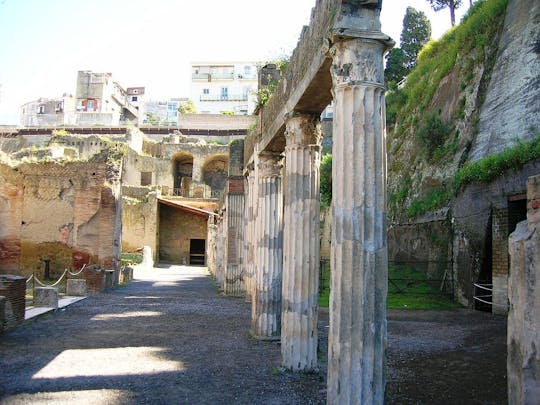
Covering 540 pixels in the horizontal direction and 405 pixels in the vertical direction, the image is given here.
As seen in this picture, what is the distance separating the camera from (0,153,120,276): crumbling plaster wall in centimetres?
1683

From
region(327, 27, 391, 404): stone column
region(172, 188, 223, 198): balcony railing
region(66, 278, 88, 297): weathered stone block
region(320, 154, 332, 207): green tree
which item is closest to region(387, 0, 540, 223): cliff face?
region(320, 154, 332, 207): green tree

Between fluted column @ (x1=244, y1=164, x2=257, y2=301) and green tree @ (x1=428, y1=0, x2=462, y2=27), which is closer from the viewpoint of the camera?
fluted column @ (x1=244, y1=164, x2=257, y2=301)

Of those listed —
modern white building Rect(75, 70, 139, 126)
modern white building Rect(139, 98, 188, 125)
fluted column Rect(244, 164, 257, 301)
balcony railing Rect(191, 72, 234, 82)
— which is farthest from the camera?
modern white building Rect(139, 98, 188, 125)

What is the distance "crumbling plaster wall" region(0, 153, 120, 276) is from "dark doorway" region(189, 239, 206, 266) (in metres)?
19.3

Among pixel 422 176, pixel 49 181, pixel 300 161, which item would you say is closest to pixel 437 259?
pixel 422 176

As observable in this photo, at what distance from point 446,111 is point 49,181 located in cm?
1384

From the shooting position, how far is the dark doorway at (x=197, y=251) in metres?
37.2

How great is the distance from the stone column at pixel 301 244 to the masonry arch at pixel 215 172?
41232 millimetres

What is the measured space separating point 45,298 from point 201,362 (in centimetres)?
579

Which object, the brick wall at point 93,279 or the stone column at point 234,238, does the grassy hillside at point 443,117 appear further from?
the brick wall at point 93,279

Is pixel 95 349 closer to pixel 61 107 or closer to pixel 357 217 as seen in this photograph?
pixel 357 217

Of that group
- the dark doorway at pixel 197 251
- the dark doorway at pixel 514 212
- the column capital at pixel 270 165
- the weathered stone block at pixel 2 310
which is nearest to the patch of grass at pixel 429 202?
the dark doorway at pixel 514 212

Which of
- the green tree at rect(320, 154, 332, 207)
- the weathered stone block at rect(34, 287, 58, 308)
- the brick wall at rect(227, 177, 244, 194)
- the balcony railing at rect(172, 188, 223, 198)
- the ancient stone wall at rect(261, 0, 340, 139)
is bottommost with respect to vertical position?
the weathered stone block at rect(34, 287, 58, 308)

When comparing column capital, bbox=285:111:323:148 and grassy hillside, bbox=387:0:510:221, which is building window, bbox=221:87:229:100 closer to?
grassy hillside, bbox=387:0:510:221
